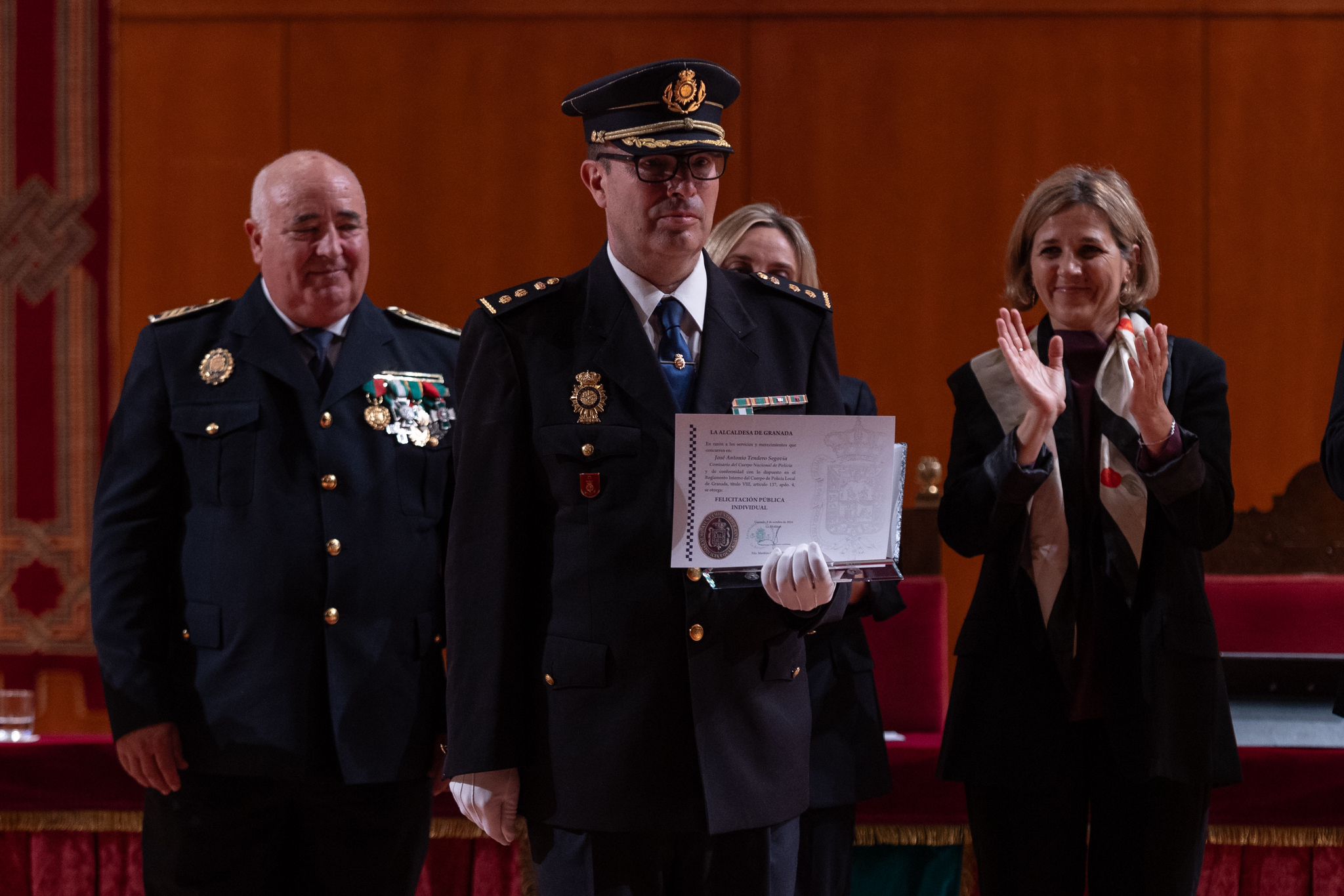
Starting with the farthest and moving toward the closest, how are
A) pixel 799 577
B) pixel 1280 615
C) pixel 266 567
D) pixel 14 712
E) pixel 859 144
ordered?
pixel 859 144 → pixel 1280 615 → pixel 14 712 → pixel 266 567 → pixel 799 577

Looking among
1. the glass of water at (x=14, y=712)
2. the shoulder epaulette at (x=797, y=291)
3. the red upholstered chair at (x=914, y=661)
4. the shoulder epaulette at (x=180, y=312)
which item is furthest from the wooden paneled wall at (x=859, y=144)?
the shoulder epaulette at (x=797, y=291)

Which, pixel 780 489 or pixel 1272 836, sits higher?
pixel 780 489

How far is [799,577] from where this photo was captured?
4.36 ft

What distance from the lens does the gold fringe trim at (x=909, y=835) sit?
2434mm

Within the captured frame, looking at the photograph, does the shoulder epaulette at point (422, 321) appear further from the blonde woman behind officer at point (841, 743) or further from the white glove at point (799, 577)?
the white glove at point (799, 577)

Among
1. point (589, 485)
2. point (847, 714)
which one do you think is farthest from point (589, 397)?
point (847, 714)

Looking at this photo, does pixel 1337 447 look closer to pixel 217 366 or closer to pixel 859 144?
pixel 217 366

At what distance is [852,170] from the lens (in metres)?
4.18

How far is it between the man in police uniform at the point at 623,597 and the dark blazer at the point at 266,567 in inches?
21.5

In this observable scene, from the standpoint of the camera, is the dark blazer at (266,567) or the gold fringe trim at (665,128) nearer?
the gold fringe trim at (665,128)

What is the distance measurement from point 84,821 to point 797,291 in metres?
1.89

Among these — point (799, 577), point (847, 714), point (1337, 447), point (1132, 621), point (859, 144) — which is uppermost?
point (859, 144)

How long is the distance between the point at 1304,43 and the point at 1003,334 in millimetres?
2890

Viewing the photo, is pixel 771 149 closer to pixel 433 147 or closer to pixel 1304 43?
pixel 433 147
